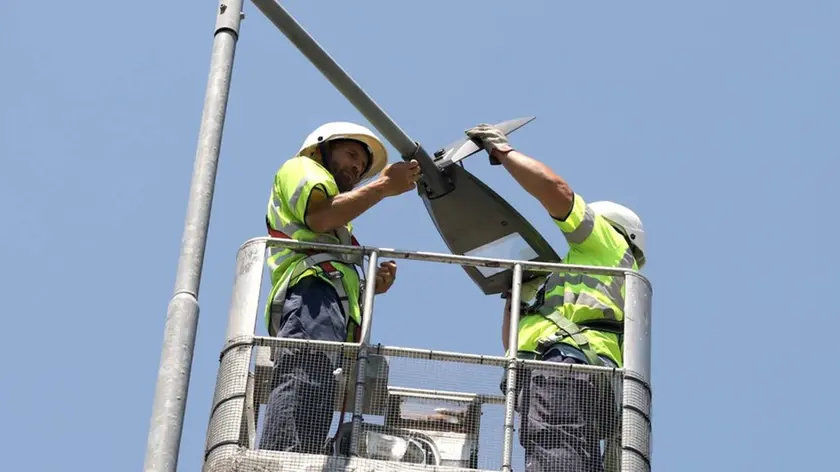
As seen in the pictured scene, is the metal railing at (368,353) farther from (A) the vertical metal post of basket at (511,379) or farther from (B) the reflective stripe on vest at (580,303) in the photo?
A: (B) the reflective stripe on vest at (580,303)

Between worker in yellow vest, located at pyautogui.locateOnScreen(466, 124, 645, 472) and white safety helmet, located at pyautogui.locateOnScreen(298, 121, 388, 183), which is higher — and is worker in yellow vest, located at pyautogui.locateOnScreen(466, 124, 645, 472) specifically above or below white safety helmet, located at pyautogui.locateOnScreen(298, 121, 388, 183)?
below

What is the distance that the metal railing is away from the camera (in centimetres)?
1177

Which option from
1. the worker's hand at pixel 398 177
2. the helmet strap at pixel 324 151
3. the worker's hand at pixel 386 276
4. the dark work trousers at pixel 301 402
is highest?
the helmet strap at pixel 324 151

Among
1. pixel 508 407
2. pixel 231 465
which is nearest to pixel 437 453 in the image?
pixel 508 407

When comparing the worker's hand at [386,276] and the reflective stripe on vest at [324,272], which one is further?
the worker's hand at [386,276]

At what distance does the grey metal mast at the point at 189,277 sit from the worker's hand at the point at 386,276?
259 cm

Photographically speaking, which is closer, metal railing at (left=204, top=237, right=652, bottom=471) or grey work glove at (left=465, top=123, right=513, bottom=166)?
metal railing at (left=204, top=237, right=652, bottom=471)

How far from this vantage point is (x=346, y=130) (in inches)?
539

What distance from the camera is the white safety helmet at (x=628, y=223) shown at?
14.0 m

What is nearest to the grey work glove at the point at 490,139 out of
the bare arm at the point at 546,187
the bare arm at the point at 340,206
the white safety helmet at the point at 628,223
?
the bare arm at the point at 546,187

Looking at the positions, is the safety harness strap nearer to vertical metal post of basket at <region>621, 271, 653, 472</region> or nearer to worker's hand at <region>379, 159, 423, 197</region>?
vertical metal post of basket at <region>621, 271, 653, 472</region>

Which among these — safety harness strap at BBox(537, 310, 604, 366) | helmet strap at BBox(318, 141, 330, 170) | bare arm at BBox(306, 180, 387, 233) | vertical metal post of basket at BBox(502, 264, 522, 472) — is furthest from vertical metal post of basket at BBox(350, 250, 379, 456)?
helmet strap at BBox(318, 141, 330, 170)

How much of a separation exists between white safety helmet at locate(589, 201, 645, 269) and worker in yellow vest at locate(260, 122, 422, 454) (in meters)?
1.63

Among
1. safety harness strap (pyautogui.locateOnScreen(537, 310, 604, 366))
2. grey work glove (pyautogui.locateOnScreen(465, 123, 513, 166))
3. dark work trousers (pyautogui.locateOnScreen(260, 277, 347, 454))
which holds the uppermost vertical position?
grey work glove (pyautogui.locateOnScreen(465, 123, 513, 166))
